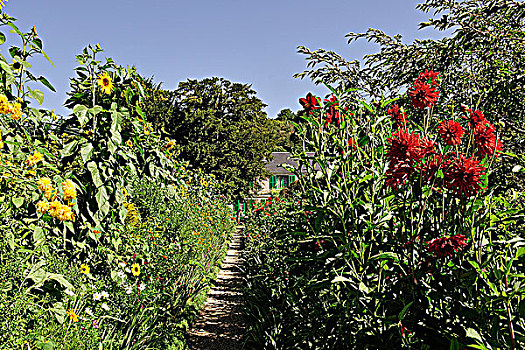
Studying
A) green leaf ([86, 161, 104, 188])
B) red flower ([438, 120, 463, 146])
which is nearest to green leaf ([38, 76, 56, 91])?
green leaf ([86, 161, 104, 188])

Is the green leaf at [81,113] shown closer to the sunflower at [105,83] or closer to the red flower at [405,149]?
the sunflower at [105,83]

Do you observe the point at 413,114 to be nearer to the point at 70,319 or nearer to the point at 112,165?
the point at 112,165

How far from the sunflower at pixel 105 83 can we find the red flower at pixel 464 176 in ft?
6.36

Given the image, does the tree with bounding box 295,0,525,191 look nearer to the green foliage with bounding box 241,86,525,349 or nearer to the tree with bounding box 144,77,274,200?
the green foliage with bounding box 241,86,525,349

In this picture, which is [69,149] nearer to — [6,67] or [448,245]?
[6,67]

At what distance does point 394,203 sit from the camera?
6.77 feet

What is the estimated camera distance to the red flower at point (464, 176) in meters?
1.46

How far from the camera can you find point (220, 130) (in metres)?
13.5

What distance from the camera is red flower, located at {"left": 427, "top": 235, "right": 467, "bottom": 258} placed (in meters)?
1.48

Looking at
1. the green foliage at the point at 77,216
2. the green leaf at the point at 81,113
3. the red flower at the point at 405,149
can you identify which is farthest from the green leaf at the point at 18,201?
the red flower at the point at 405,149

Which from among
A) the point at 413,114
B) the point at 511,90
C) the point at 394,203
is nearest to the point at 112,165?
the point at 394,203

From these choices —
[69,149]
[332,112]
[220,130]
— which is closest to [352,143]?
[332,112]

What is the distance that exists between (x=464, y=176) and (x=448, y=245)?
257 millimetres

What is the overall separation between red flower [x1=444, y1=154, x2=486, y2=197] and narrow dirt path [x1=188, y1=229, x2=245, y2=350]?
3.06m
